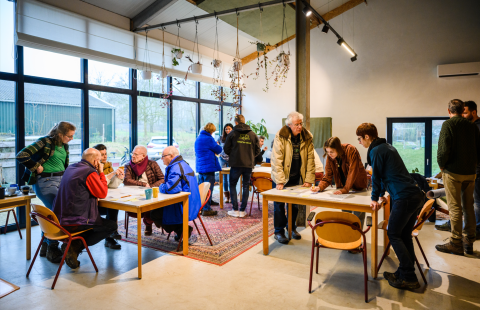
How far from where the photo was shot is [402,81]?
7637 mm

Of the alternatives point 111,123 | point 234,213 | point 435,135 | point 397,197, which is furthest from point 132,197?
point 435,135

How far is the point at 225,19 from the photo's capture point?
6.89 meters

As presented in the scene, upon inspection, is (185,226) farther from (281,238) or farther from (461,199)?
(461,199)

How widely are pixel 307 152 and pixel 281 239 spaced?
3.92 ft

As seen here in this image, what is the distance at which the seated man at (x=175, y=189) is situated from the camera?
11.7 ft

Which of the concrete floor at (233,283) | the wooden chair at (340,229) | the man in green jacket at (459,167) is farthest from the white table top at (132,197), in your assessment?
the man in green jacket at (459,167)

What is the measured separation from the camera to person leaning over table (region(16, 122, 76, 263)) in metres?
3.52

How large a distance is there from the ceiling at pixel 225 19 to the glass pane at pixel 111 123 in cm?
165

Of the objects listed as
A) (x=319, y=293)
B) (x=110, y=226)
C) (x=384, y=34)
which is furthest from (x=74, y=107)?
(x=384, y=34)

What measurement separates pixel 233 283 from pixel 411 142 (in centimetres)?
675

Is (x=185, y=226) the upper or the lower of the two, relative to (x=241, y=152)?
lower

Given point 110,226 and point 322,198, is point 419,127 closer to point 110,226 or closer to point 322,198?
point 322,198

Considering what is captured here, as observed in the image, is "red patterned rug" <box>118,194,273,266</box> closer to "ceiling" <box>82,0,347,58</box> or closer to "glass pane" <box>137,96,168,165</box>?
"glass pane" <box>137,96,168,165</box>

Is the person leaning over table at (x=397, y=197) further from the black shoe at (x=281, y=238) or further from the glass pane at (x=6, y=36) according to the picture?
the glass pane at (x=6, y=36)
